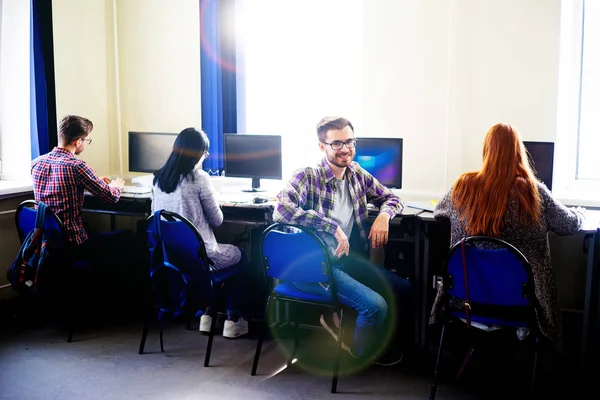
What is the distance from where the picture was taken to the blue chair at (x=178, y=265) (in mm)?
3064

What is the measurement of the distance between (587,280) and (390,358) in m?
1.03

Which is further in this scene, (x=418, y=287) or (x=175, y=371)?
(x=418, y=287)

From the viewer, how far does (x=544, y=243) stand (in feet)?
8.84

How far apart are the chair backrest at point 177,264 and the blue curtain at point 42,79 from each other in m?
1.52

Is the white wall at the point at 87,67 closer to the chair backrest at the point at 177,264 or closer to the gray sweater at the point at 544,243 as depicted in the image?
the chair backrest at the point at 177,264

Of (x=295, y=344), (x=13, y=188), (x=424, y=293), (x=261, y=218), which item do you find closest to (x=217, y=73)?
(x=261, y=218)

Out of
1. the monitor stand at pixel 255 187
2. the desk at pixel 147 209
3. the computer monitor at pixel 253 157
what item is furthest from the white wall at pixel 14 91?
the monitor stand at pixel 255 187

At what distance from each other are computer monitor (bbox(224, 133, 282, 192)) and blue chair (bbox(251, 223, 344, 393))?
120cm

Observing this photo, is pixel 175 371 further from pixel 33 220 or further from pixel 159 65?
pixel 159 65

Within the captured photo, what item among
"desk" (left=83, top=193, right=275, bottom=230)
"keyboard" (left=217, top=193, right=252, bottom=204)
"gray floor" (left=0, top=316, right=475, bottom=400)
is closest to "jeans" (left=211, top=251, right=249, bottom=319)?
"gray floor" (left=0, top=316, right=475, bottom=400)

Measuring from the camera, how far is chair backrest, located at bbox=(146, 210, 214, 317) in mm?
3064

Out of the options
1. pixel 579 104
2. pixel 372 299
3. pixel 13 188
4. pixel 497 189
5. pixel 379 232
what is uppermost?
pixel 579 104

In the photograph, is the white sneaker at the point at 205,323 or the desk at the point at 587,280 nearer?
the desk at the point at 587,280

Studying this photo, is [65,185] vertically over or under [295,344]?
over
